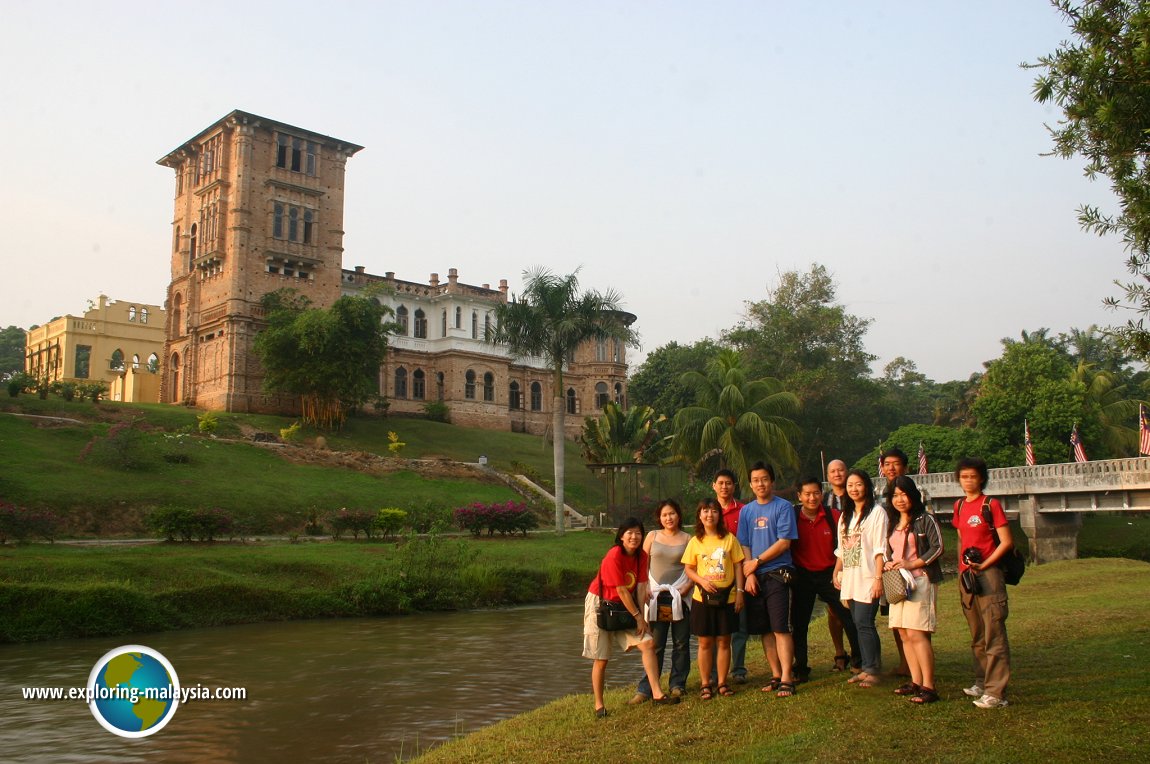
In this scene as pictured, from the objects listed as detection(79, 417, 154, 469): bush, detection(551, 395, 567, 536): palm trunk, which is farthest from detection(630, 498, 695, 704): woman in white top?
detection(79, 417, 154, 469): bush

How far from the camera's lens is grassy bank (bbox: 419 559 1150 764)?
6449 millimetres

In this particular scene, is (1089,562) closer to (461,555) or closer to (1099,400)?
(461,555)

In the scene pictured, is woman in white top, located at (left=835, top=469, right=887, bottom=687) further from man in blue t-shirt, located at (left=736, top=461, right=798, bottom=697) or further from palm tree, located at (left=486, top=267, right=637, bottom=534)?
palm tree, located at (left=486, top=267, right=637, bottom=534)

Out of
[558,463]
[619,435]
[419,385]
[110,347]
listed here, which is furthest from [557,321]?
[110,347]

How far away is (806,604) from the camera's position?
881cm

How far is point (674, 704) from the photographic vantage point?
328 inches

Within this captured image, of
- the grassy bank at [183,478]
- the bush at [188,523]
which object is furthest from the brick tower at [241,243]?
the bush at [188,523]

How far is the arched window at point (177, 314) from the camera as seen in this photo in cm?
5648

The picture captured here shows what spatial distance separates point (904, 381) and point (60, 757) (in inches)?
2825

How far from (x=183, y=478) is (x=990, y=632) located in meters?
29.8

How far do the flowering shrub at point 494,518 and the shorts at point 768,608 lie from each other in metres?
22.6

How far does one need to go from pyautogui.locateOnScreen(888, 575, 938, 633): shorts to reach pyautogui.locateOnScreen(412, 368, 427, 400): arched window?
55.2m

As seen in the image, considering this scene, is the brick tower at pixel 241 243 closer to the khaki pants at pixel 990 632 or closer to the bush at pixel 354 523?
the bush at pixel 354 523

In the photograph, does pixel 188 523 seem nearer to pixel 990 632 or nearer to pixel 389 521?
pixel 389 521
